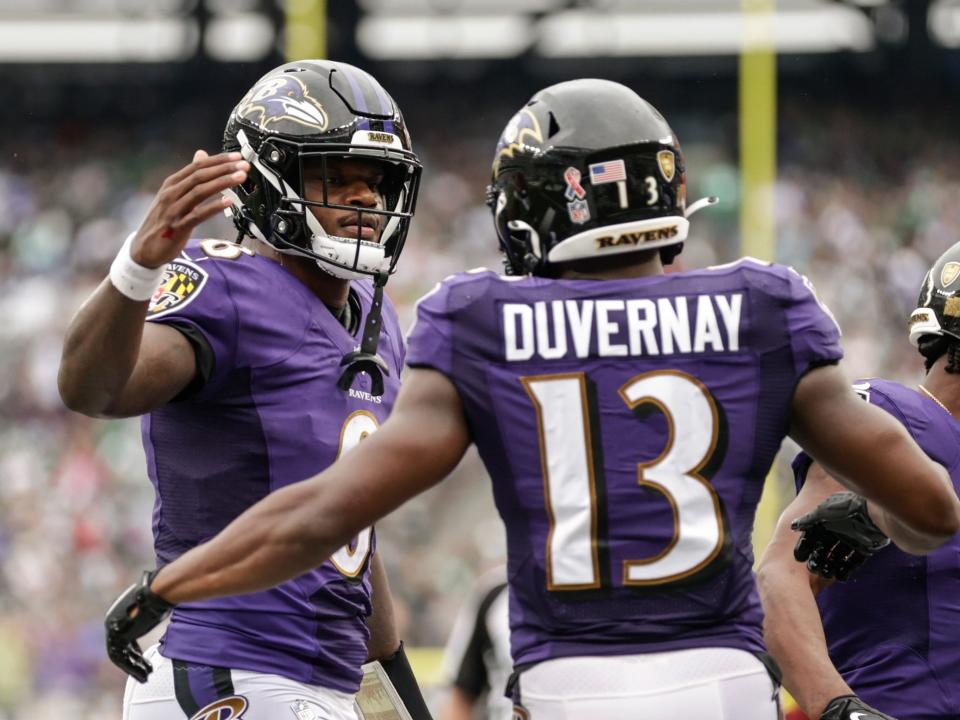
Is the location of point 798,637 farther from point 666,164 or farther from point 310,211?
point 310,211

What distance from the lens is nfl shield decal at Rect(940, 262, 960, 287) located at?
3.74m

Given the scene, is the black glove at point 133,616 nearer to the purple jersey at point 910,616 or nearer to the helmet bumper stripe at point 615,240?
the helmet bumper stripe at point 615,240

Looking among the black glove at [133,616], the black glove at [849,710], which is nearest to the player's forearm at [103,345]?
→ the black glove at [133,616]

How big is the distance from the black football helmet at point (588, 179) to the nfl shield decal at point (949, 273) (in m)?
1.37

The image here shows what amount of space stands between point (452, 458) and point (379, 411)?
93cm

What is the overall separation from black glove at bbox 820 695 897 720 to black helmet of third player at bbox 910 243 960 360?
0.99 m

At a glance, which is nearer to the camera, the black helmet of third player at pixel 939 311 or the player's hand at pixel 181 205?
the player's hand at pixel 181 205

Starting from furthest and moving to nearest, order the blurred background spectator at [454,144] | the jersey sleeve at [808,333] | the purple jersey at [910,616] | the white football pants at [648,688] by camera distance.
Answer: the blurred background spectator at [454,144] → the purple jersey at [910,616] → the jersey sleeve at [808,333] → the white football pants at [648,688]

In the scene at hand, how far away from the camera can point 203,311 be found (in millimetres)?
3039

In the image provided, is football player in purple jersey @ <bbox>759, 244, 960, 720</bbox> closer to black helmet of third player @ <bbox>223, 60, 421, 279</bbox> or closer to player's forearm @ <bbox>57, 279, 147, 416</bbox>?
black helmet of third player @ <bbox>223, 60, 421, 279</bbox>

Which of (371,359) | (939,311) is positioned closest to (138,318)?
(371,359)

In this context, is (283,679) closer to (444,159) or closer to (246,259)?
(246,259)

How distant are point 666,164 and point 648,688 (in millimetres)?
848

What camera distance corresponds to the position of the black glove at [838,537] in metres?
3.01
